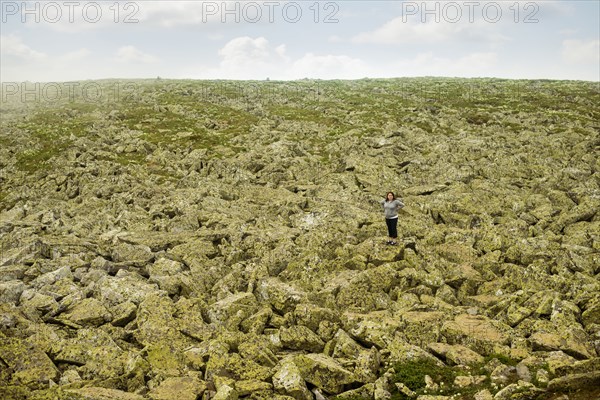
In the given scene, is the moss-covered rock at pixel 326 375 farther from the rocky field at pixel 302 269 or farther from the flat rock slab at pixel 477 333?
the flat rock slab at pixel 477 333

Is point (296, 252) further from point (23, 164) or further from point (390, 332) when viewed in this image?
point (23, 164)

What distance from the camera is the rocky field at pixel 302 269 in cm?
1500

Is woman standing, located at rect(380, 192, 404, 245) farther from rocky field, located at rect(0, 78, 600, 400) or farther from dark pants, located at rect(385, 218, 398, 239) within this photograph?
rocky field, located at rect(0, 78, 600, 400)

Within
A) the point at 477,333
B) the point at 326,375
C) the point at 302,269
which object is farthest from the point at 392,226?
the point at 326,375

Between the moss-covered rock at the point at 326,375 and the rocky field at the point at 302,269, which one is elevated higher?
the rocky field at the point at 302,269

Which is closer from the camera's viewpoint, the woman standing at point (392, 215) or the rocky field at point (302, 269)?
the rocky field at point (302, 269)

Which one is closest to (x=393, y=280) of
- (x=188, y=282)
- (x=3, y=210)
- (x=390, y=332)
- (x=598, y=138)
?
(x=390, y=332)

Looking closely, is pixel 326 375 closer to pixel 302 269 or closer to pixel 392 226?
pixel 302 269

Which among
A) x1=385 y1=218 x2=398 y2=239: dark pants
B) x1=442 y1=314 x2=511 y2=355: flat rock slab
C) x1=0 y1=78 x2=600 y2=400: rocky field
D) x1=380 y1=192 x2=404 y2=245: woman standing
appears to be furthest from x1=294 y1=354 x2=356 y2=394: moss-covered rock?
x1=385 y1=218 x2=398 y2=239: dark pants

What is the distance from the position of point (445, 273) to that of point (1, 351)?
19.3m

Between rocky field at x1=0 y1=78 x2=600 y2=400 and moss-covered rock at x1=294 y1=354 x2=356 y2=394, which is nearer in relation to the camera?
moss-covered rock at x1=294 y1=354 x2=356 y2=394

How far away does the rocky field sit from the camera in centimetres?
1500

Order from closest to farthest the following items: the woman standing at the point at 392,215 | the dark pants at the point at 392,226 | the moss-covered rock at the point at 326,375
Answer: the moss-covered rock at the point at 326,375, the woman standing at the point at 392,215, the dark pants at the point at 392,226

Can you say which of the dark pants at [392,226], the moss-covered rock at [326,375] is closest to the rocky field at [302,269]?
the moss-covered rock at [326,375]
